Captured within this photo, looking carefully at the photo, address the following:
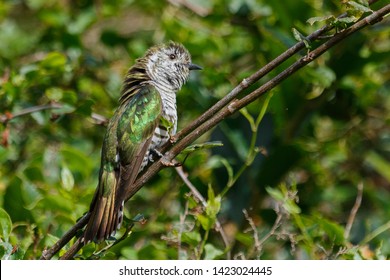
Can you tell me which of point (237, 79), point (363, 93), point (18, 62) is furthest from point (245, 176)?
point (18, 62)

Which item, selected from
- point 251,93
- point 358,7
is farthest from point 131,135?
point 358,7

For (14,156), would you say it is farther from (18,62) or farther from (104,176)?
(104,176)

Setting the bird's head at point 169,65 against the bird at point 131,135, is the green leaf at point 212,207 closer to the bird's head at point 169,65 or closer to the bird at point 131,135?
the bird at point 131,135

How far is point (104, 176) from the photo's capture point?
339cm

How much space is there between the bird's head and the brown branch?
111 centimetres

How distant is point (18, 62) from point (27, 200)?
6.52 ft

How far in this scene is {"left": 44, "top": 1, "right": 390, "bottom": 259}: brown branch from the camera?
105 inches

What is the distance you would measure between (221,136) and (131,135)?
1402mm

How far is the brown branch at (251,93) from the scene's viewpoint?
2.68m

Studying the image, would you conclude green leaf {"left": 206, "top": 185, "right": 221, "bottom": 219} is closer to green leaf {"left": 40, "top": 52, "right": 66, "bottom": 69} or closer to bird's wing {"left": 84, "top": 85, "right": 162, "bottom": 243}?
bird's wing {"left": 84, "top": 85, "right": 162, "bottom": 243}

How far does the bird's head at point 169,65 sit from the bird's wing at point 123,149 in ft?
1.14

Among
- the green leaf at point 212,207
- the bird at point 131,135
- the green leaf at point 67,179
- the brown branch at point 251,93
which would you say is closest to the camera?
the brown branch at point 251,93

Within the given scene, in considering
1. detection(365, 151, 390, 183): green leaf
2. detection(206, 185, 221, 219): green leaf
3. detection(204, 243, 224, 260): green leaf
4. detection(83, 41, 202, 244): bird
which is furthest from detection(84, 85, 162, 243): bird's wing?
detection(365, 151, 390, 183): green leaf

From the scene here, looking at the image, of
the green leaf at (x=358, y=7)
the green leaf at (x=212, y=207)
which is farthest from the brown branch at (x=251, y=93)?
the green leaf at (x=212, y=207)
